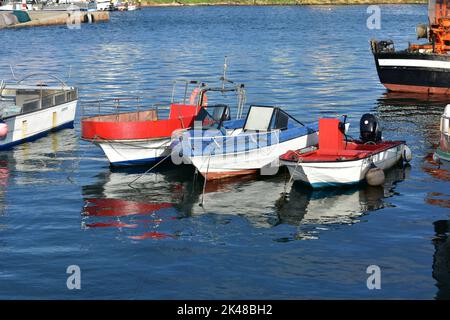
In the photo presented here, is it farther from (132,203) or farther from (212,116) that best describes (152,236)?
(212,116)

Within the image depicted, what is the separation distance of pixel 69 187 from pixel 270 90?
28.5 metres

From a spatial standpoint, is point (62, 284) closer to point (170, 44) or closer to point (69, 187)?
point (69, 187)

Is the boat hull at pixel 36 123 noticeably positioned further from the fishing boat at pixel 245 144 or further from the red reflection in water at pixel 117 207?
the red reflection in water at pixel 117 207

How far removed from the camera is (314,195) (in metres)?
28.5

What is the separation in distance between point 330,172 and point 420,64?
25130mm

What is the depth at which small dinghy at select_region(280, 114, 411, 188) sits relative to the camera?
28.2 meters

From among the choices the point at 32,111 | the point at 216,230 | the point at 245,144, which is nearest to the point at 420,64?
the point at 245,144

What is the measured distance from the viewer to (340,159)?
92.7ft

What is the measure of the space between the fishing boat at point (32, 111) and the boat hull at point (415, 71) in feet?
69.8

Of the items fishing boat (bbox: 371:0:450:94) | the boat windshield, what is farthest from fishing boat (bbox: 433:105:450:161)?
fishing boat (bbox: 371:0:450:94)

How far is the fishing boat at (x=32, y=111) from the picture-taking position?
3591cm

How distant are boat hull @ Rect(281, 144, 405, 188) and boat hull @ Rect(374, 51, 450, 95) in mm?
22996

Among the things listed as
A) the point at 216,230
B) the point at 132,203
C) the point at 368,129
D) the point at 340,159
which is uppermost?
the point at 368,129
